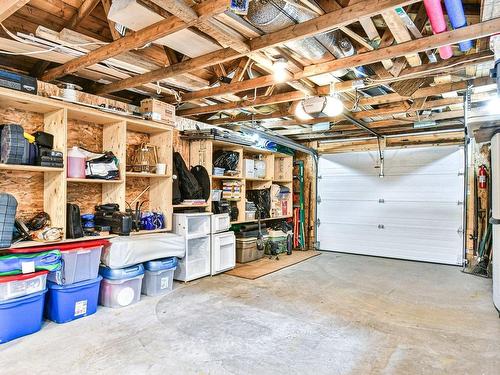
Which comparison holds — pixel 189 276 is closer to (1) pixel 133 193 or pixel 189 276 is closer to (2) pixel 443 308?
(1) pixel 133 193

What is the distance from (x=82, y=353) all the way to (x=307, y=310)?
220cm

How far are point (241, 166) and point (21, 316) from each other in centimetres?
383

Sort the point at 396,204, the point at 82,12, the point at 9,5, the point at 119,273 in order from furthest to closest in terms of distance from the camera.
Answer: the point at 396,204 < the point at 119,273 < the point at 82,12 < the point at 9,5

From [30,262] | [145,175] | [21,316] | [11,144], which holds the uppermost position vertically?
[11,144]

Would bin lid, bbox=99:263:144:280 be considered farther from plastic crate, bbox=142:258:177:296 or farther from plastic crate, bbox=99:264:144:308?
plastic crate, bbox=142:258:177:296

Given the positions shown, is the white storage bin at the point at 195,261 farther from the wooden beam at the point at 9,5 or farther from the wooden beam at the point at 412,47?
the wooden beam at the point at 9,5

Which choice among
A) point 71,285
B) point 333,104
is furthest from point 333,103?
point 71,285

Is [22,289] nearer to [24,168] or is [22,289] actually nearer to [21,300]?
[21,300]

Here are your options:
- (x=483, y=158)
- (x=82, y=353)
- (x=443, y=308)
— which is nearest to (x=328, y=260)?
(x=443, y=308)

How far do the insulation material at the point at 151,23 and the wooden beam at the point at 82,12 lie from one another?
321mm

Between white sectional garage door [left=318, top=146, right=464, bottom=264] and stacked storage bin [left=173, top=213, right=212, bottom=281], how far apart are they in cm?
358

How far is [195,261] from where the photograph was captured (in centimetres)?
468

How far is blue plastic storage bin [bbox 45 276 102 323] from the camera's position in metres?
3.09

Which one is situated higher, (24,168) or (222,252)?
(24,168)
